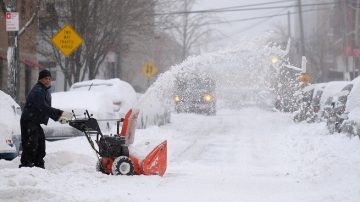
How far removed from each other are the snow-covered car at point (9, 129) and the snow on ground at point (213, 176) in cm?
27

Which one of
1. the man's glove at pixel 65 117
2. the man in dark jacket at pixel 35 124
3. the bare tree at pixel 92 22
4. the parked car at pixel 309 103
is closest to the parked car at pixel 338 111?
the parked car at pixel 309 103

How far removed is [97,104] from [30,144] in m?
4.94

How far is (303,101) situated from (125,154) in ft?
43.6

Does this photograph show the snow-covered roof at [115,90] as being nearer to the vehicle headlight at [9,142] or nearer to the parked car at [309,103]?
the vehicle headlight at [9,142]

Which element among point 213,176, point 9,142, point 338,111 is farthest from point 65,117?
point 338,111

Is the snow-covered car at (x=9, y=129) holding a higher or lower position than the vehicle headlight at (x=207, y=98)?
lower

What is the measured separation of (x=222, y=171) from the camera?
10.6 metres

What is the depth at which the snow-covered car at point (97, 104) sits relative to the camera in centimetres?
1395

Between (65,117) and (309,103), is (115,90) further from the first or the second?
(309,103)

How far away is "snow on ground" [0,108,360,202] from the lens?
7.67 meters

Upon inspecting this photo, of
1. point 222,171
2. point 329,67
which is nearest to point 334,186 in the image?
point 222,171

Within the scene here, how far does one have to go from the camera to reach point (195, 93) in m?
22.7

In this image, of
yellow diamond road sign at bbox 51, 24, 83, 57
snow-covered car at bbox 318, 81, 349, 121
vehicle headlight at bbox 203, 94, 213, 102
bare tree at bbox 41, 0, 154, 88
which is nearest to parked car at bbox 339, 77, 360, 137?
snow-covered car at bbox 318, 81, 349, 121

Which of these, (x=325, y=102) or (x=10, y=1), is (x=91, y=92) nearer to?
(x=10, y=1)
